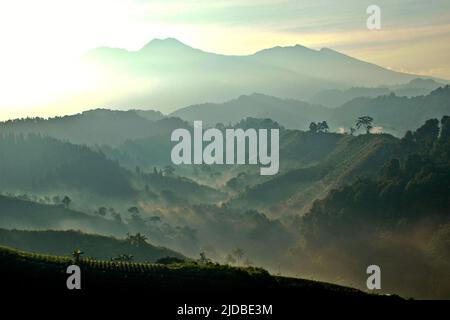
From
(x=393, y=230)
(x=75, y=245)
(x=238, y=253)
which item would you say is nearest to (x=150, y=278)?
(x=75, y=245)

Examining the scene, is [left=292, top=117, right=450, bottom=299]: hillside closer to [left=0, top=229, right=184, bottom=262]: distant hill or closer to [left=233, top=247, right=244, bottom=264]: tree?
[left=233, top=247, right=244, bottom=264]: tree

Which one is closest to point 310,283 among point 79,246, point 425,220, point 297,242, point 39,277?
point 39,277

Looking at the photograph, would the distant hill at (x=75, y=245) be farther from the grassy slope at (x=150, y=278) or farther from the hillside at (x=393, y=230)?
the grassy slope at (x=150, y=278)

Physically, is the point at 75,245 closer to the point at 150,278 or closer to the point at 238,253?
the point at 238,253

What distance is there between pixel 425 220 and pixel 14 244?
111317 millimetres

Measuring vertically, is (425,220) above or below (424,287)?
above

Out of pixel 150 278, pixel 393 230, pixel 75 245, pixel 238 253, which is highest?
pixel 393 230

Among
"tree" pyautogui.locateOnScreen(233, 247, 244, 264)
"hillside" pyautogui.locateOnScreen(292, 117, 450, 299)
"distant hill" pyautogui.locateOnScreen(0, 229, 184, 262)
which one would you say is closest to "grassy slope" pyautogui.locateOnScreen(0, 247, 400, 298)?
"distant hill" pyautogui.locateOnScreen(0, 229, 184, 262)

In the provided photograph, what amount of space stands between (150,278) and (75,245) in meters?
72.2

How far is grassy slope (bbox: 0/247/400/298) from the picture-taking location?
74062 millimetres

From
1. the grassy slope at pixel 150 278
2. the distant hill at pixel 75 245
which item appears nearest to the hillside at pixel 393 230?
the distant hill at pixel 75 245

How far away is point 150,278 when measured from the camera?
251 ft
